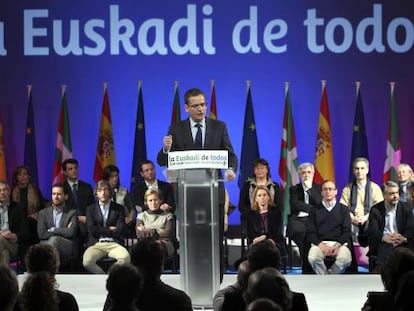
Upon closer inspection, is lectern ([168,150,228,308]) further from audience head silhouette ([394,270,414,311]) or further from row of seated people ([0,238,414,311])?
audience head silhouette ([394,270,414,311])

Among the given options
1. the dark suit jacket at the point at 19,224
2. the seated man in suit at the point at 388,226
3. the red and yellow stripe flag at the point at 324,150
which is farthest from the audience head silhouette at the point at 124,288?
the red and yellow stripe flag at the point at 324,150

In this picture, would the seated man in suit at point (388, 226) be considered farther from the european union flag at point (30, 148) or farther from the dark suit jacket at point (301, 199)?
the european union flag at point (30, 148)

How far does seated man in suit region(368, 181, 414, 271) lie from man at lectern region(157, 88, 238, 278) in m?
2.86

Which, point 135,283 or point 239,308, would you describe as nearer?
point 135,283

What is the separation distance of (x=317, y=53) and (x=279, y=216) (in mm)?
2896

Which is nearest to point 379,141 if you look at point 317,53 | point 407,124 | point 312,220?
point 407,124

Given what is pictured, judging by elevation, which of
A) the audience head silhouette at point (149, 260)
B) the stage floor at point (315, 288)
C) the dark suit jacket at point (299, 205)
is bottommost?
the stage floor at point (315, 288)

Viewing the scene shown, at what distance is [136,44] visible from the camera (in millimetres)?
11078

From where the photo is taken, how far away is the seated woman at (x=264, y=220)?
8719 millimetres

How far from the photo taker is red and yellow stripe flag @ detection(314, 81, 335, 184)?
10602mm

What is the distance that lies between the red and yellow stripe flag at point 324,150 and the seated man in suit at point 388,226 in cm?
190

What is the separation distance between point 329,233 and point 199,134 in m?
3.00

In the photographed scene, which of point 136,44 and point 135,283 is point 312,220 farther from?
point 135,283

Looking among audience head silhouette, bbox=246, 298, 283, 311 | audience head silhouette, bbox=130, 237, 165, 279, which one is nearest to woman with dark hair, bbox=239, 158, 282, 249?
audience head silhouette, bbox=130, 237, 165, 279
